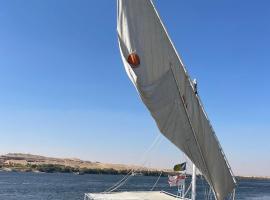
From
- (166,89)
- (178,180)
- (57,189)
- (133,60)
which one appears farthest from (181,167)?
(57,189)

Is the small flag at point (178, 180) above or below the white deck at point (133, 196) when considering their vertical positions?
above

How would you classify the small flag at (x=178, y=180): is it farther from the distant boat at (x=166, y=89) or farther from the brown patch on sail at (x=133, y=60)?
the brown patch on sail at (x=133, y=60)

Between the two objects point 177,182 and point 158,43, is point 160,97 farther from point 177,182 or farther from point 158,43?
point 177,182

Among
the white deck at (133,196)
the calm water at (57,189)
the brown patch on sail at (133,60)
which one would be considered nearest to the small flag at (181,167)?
the white deck at (133,196)

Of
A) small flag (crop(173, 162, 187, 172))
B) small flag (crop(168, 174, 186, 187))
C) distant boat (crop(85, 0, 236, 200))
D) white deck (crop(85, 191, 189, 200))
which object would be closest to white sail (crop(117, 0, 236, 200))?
distant boat (crop(85, 0, 236, 200))

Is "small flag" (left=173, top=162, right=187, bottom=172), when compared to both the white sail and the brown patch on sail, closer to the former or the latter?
the white sail

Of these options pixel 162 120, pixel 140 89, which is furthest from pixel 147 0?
pixel 162 120

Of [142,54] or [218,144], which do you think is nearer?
[142,54]

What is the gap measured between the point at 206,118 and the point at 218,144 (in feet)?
2.87

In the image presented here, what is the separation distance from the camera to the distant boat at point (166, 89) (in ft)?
40.3

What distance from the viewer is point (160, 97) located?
1318cm

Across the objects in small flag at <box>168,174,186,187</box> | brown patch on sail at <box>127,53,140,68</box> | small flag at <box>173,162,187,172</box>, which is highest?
brown patch on sail at <box>127,53,140,68</box>

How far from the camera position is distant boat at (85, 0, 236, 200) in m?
12.3

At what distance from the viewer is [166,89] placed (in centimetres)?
1347
